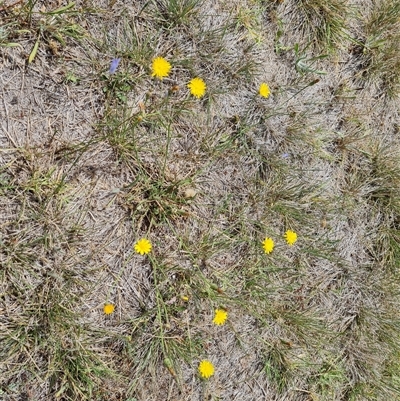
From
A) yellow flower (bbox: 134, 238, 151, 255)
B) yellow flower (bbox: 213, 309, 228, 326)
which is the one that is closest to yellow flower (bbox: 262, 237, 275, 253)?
yellow flower (bbox: 213, 309, 228, 326)

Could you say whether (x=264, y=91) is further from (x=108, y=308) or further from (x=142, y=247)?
(x=108, y=308)

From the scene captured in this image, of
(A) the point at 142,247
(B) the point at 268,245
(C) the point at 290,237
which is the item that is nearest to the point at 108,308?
(A) the point at 142,247

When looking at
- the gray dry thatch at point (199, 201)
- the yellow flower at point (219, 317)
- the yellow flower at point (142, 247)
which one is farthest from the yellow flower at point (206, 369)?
the yellow flower at point (142, 247)

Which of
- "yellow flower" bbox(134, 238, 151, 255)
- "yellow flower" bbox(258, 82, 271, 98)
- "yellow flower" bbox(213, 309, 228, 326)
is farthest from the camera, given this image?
"yellow flower" bbox(258, 82, 271, 98)

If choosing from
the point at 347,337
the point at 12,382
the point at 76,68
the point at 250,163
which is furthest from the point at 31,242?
the point at 347,337

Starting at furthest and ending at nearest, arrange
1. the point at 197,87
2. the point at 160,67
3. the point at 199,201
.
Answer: the point at 199,201
the point at 197,87
the point at 160,67

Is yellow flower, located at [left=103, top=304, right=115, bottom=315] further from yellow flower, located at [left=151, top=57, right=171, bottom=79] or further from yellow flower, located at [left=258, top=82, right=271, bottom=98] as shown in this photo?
yellow flower, located at [left=258, top=82, right=271, bottom=98]

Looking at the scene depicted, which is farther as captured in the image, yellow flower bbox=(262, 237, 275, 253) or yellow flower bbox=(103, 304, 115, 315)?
yellow flower bbox=(262, 237, 275, 253)

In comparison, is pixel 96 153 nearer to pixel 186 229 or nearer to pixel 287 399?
pixel 186 229

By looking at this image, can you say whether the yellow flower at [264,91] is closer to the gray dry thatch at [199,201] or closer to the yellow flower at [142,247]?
the gray dry thatch at [199,201]
